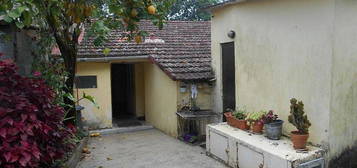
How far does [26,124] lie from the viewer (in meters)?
4.57

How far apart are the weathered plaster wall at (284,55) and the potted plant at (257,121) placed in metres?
0.27

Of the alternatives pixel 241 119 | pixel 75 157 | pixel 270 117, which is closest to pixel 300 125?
pixel 270 117

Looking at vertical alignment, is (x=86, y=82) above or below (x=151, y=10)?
below

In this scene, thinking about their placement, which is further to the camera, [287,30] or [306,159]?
[287,30]

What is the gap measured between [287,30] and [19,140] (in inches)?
226

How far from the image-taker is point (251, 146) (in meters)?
6.92

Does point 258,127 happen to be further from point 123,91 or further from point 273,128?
point 123,91

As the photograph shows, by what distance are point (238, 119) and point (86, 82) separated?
262 inches

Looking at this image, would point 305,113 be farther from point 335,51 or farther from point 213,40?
point 213,40

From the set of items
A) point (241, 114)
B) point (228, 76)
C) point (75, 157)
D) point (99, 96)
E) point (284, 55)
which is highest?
point (284, 55)

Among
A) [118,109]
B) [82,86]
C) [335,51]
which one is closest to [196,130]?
[82,86]

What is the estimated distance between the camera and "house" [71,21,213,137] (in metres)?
11.1

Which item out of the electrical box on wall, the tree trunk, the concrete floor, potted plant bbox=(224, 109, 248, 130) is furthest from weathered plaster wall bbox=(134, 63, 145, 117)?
potted plant bbox=(224, 109, 248, 130)

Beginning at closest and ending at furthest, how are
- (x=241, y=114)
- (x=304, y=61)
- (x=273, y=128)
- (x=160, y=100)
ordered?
(x=304, y=61)
(x=273, y=128)
(x=241, y=114)
(x=160, y=100)
